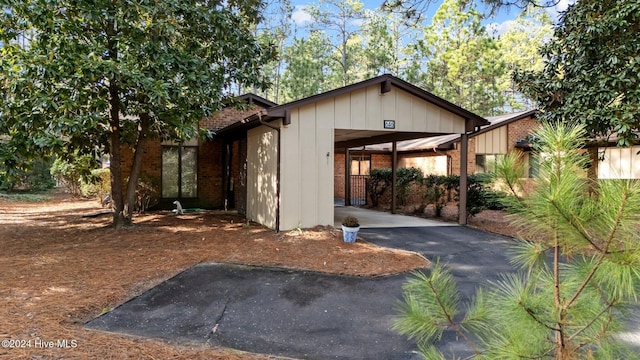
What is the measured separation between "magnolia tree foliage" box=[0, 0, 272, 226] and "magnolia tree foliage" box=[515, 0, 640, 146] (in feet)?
23.1

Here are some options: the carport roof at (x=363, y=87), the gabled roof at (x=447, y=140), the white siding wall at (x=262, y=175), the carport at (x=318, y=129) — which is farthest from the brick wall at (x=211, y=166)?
the gabled roof at (x=447, y=140)

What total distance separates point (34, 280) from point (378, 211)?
35.5 ft

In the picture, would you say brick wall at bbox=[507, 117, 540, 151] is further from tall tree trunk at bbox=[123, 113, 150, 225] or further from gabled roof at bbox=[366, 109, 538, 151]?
tall tree trunk at bbox=[123, 113, 150, 225]

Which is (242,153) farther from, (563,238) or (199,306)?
(563,238)

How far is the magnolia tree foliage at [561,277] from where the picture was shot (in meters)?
1.37

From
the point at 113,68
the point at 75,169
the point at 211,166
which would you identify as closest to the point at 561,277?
the point at 113,68

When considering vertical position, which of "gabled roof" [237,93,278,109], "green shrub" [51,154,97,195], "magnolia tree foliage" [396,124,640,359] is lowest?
"magnolia tree foliage" [396,124,640,359]

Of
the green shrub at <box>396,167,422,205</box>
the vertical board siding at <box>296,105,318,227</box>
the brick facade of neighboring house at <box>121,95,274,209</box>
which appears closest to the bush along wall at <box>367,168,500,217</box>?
the green shrub at <box>396,167,422,205</box>

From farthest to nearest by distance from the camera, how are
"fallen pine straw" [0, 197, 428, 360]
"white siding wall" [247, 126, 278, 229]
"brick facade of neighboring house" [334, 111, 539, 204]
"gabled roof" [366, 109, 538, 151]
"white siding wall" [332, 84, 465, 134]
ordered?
"brick facade of neighboring house" [334, 111, 539, 204]
"gabled roof" [366, 109, 538, 151]
"white siding wall" [332, 84, 465, 134]
"white siding wall" [247, 126, 278, 229]
"fallen pine straw" [0, 197, 428, 360]

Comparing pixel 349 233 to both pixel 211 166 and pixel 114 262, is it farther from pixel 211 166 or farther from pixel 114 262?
pixel 211 166

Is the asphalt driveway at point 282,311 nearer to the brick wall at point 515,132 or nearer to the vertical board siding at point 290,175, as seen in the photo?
the vertical board siding at point 290,175

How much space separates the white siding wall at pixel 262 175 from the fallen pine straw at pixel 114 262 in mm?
416

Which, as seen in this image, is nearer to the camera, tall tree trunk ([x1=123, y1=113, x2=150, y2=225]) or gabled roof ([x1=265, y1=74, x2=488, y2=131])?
gabled roof ([x1=265, y1=74, x2=488, y2=131])

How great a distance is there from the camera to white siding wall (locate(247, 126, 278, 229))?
30.9 ft
